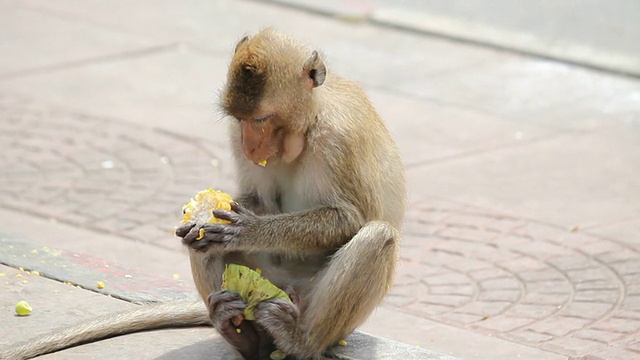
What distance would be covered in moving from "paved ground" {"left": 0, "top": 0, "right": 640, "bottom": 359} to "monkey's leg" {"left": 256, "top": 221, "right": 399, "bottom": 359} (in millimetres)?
564

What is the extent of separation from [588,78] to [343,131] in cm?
650

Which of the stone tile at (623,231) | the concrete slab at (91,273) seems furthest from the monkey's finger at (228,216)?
the stone tile at (623,231)

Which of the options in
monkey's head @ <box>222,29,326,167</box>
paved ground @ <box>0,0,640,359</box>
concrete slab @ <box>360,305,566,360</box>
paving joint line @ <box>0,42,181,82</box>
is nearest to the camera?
monkey's head @ <box>222,29,326,167</box>

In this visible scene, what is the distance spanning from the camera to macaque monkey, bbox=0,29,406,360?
5367 mm

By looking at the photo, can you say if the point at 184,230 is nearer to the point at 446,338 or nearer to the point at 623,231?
the point at 446,338

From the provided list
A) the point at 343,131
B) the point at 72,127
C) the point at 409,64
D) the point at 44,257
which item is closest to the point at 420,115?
the point at 409,64

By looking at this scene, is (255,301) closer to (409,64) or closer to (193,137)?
(193,137)

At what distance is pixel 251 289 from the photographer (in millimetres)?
5492

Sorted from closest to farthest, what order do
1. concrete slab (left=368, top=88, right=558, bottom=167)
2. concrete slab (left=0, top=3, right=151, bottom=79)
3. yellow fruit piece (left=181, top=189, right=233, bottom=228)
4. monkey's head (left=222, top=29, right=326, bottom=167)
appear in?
monkey's head (left=222, top=29, right=326, bottom=167) < yellow fruit piece (left=181, top=189, right=233, bottom=228) < concrete slab (left=368, top=88, right=558, bottom=167) < concrete slab (left=0, top=3, right=151, bottom=79)

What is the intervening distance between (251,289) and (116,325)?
849mm

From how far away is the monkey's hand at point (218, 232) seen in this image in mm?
5359

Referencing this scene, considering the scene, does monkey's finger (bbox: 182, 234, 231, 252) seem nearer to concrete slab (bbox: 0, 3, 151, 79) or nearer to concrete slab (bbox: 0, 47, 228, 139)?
concrete slab (bbox: 0, 47, 228, 139)

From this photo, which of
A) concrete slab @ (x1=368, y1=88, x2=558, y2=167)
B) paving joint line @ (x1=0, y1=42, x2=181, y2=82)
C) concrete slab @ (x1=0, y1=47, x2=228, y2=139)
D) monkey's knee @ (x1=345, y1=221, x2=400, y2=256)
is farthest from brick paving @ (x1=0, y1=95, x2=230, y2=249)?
monkey's knee @ (x1=345, y1=221, x2=400, y2=256)

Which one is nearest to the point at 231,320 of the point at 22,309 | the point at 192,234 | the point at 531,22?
the point at 192,234
